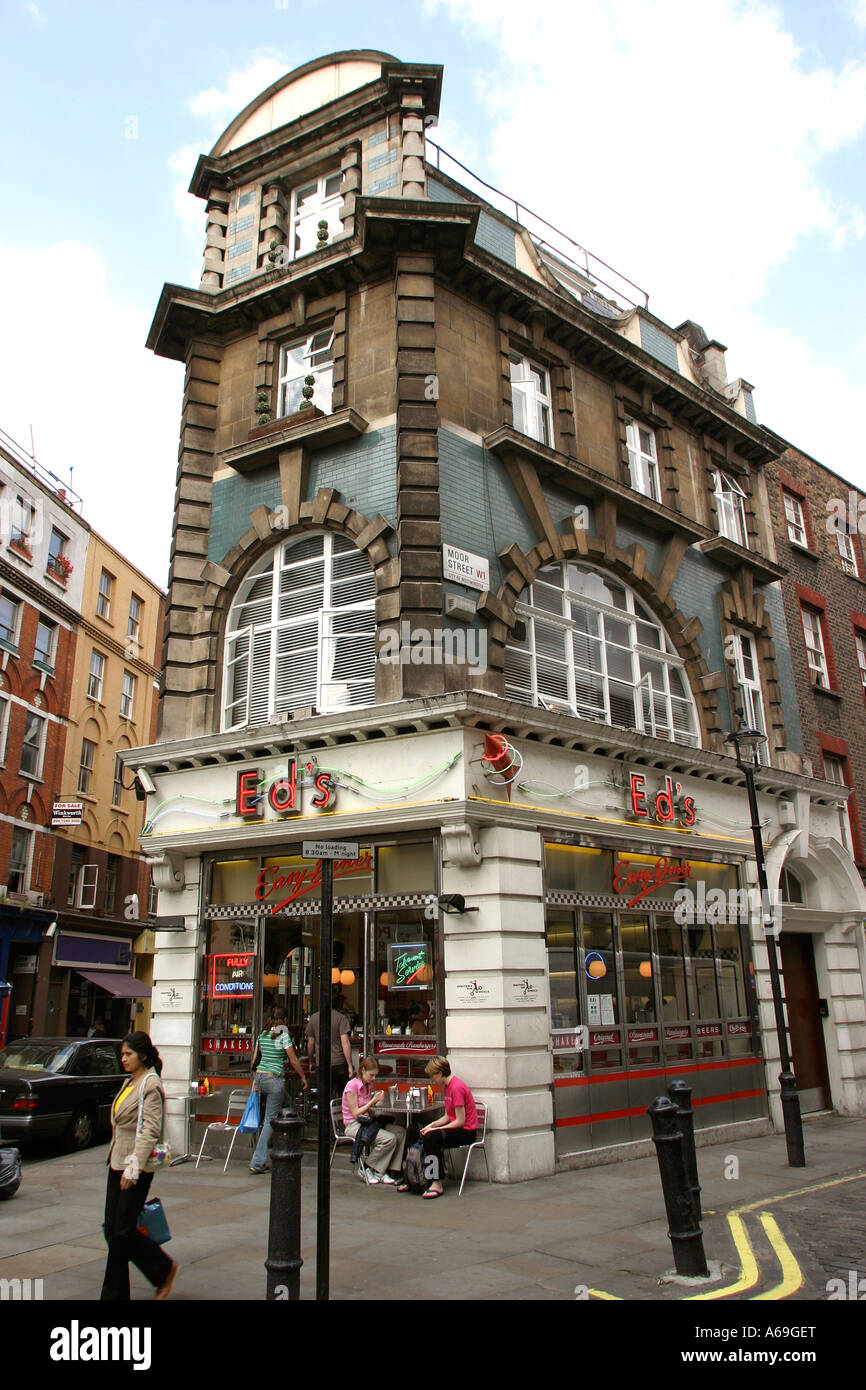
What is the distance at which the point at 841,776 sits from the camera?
920 inches

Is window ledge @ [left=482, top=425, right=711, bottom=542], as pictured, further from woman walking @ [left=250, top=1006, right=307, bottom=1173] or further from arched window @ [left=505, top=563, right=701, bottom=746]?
woman walking @ [left=250, top=1006, right=307, bottom=1173]

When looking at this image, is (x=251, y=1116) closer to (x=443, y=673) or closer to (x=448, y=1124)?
(x=448, y=1124)

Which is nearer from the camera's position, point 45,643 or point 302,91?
point 302,91

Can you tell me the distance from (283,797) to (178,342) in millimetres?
9535

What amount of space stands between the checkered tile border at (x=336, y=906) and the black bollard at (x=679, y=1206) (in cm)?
573

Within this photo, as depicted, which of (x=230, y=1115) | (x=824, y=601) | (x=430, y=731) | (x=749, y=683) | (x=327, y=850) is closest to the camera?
(x=327, y=850)

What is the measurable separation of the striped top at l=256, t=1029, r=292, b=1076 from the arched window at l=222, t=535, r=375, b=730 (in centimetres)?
468

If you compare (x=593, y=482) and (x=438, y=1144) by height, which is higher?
(x=593, y=482)

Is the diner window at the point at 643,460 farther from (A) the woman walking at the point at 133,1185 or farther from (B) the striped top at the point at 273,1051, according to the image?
(A) the woman walking at the point at 133,1185

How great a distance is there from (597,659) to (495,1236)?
9.98 metres

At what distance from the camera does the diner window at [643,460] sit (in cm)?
1922

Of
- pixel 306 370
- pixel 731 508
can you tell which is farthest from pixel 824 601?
pixel 306 370
